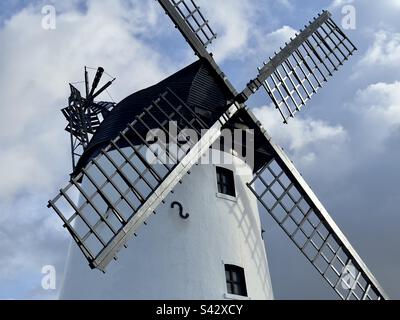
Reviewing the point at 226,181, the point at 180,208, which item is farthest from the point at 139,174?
the point at 226,181

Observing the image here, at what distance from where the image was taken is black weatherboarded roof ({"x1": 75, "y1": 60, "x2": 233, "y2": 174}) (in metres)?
12.3

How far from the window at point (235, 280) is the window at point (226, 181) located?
66.4 inches

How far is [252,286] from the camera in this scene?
37.3 feet

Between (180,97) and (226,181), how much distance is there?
2.16 metres

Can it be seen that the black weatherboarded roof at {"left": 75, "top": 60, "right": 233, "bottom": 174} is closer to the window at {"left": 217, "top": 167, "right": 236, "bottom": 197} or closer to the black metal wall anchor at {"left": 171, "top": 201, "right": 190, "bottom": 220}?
the window at {"left": 217, "top": 167, "right": 236, "bottom": 197}

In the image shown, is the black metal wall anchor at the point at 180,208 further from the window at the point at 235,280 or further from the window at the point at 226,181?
the window at the point at 235,280

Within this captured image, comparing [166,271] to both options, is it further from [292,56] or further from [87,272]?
[292,56]

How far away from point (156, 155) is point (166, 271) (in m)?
2.27

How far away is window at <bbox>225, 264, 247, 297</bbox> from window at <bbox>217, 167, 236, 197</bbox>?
5.53ft

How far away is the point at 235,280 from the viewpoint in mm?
11250

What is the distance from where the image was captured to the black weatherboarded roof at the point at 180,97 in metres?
12.3

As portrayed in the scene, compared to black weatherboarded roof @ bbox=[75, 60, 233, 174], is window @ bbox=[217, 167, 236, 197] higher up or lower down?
lower down

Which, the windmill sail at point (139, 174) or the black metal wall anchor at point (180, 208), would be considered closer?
the windmill sail at point (139, 174)
